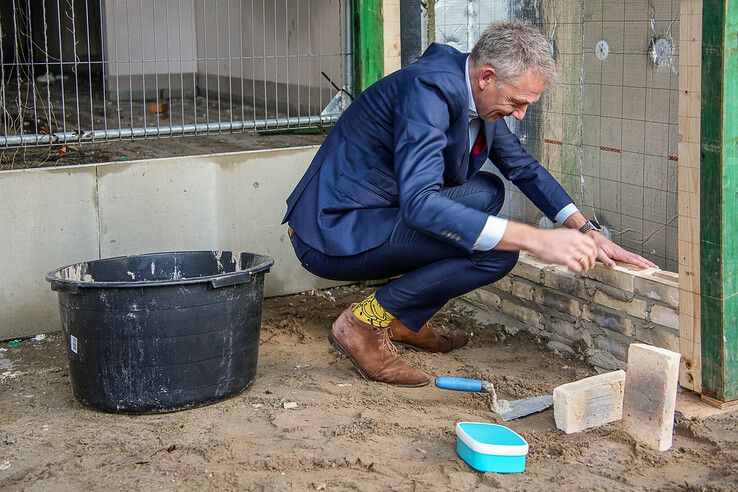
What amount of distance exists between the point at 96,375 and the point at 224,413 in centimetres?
49

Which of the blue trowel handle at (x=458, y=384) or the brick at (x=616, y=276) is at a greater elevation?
the brick at (x=616, y=276)

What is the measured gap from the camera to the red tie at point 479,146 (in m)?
3.75

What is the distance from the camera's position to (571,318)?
13.5 ft

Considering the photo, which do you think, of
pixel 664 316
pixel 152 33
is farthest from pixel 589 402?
pixel 152 33

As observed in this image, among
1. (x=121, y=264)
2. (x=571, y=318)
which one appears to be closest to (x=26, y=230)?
(x=121, y=264)

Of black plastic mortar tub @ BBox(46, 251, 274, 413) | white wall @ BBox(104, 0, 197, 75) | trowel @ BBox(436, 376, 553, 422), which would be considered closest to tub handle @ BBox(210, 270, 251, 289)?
black plastic mortar tub @ BBox(46, 251, 274, 413)

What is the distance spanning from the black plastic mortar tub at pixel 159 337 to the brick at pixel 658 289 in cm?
145

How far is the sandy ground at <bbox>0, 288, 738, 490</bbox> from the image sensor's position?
2951 mm

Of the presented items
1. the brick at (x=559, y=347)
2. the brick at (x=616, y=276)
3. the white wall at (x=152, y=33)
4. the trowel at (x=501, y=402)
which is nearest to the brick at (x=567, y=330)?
the brick at (x=559, y=347)

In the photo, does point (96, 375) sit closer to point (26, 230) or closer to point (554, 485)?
point (26, 230)

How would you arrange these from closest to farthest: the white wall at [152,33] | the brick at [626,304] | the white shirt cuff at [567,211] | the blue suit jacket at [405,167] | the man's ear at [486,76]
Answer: the blue suit jacket at [405,167]
the man's ear at [486,76]
the brick at [626,304]
the white shirt cuff at [567,211]
the white wall at [152,33]

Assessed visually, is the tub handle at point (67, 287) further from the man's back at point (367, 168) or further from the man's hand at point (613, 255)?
the man's hand at point (613, 255)

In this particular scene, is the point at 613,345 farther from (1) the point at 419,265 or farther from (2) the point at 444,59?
(2) the point at 444,59

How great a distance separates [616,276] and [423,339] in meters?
0.88
